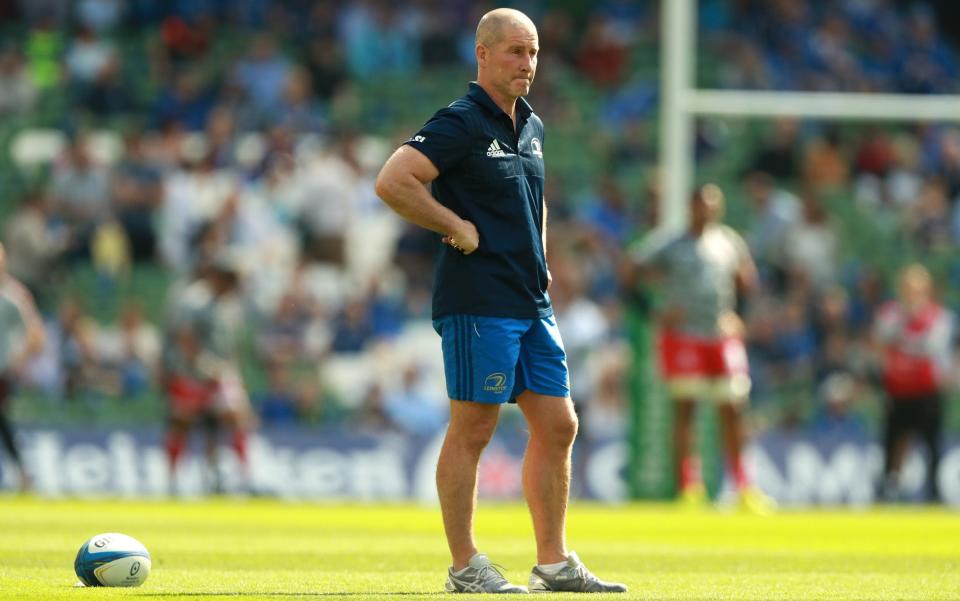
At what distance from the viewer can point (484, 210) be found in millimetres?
7430

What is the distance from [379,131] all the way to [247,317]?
14.7 feet

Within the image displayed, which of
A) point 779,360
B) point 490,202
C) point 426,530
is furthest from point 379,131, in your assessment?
point 490,202

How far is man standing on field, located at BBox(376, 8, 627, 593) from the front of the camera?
24.0 feet

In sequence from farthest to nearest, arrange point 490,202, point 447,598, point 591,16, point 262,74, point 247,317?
point 591,16 < point 262,74 < point 247,317 < point 490,202 < point 447,598

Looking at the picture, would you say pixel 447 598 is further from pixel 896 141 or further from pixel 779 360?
pixel 896 141

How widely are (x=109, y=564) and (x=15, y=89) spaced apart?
18720 mm

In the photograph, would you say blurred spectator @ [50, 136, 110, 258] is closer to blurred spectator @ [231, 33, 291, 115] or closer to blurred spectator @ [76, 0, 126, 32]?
blurred spectator @ [231, 33, 291, 115]

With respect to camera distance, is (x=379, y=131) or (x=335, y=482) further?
(x=379, y=131)

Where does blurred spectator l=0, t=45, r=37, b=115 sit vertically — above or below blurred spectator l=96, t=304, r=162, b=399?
above

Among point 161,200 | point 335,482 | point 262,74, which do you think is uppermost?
point 262,74

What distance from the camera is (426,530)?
1265cm

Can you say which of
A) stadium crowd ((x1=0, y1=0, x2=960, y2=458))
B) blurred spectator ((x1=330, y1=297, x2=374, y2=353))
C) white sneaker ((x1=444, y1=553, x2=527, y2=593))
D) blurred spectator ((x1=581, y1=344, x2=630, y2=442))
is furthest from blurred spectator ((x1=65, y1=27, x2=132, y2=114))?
white sneaker ((x1=444, y1=553, x2=527, y2=593))

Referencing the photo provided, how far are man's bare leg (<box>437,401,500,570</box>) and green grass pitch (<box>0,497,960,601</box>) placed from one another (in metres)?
0.22

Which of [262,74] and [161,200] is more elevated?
[262,74]
